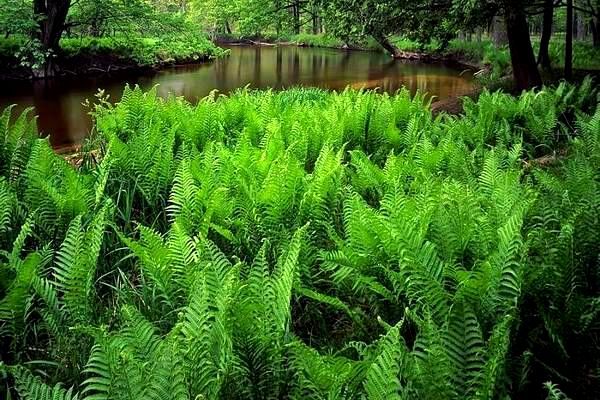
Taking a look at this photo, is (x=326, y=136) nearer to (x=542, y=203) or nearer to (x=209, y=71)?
(x=542, y=203)

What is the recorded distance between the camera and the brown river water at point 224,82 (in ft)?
45.0

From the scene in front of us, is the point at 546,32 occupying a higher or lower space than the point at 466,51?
lower

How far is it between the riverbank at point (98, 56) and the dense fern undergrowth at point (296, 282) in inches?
632

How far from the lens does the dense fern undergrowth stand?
1.94 metres

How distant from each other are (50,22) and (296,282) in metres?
20.5

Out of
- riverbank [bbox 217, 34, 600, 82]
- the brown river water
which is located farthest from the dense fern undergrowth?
riverbank [bbox 217, 34, 600, 82]

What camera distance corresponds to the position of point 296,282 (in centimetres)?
275

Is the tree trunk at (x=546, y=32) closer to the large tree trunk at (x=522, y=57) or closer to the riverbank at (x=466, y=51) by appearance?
the riverbank at (x=466, y=51)

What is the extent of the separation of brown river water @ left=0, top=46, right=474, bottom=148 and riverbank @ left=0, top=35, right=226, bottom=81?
0.93 m

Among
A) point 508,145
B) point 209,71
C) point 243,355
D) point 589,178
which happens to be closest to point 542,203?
point 589,178

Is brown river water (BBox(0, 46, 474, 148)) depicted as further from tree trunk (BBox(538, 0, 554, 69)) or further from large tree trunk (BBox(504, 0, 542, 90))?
large tree trunk (BBox(504, 0, 542, 90))

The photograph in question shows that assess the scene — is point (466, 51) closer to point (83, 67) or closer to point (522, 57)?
point (83, 67)

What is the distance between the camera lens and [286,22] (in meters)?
17.2

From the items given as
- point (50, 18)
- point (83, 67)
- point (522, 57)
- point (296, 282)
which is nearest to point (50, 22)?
point (50, 18)
